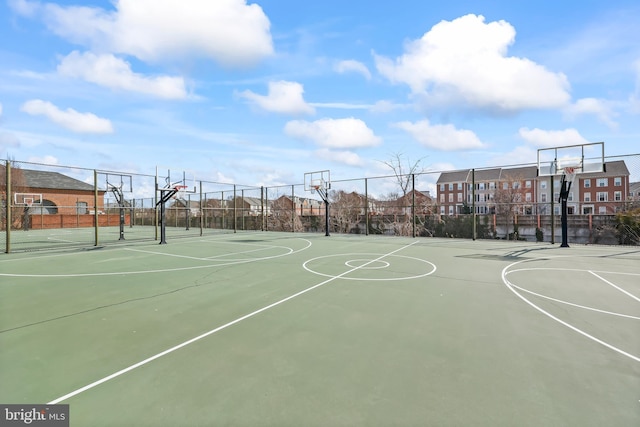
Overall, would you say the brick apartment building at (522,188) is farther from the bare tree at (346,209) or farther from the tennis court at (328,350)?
the tennis court at (328,350)

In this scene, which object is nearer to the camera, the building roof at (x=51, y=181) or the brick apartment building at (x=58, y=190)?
the brick apartment building at (x=58, y=190)

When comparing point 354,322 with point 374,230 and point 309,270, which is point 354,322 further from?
point 374,230

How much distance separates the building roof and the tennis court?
111ft

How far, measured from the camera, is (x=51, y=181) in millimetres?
32594

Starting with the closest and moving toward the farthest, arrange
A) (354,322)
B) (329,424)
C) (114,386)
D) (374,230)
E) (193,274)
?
(329,424)
(114,386)
(354,322)
(193,274)
(374,230)

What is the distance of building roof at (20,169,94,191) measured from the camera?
30823mm

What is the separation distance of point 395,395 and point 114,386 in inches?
86.5

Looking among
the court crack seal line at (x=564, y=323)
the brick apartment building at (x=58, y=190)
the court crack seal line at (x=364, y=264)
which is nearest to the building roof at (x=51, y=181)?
the brick apartment building at (x=58, y=190)

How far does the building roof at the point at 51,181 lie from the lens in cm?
3082

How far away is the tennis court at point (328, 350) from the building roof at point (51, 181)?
3385 centimetres

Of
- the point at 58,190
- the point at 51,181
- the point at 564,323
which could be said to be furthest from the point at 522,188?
the point at 51,181

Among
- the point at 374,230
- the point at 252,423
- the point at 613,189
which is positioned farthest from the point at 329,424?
the point at 613,189

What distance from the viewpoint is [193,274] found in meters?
6.57

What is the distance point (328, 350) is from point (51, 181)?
42132 mm
